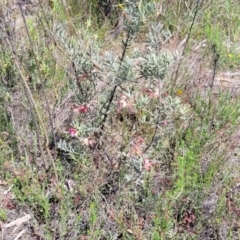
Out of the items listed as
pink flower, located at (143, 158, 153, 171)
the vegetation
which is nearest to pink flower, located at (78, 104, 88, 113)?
the vegetation

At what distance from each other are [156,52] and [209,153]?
72cm

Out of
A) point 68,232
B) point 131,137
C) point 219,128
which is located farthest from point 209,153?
point 68,232

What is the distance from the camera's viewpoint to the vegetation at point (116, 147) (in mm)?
2396

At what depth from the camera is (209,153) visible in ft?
9.00

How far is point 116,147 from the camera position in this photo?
109 inches

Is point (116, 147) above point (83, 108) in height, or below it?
below

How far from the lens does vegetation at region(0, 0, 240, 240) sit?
7.86ft

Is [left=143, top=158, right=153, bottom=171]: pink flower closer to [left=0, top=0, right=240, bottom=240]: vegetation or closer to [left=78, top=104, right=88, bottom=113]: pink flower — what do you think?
[left=0, top=0, right=240, bottom=240]: vegetation

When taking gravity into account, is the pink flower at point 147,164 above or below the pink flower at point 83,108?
below

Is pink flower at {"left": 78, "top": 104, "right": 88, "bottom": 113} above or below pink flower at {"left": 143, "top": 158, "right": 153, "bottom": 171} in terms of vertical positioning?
above

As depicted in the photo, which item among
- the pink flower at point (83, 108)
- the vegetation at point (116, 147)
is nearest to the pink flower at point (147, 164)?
the vegetation at point (116, 147)

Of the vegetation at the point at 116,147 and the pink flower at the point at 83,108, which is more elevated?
the pink flower at the point at 83,108

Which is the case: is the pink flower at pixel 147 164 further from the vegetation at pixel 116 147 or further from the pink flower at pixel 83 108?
the pink flower at pixel 83 108

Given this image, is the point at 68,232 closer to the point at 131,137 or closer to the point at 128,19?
the point at 131,137
